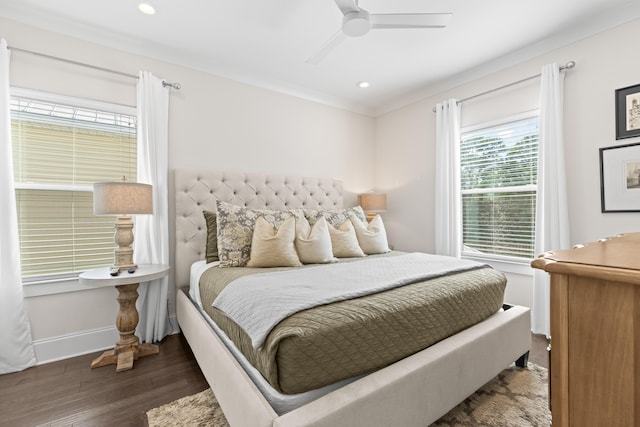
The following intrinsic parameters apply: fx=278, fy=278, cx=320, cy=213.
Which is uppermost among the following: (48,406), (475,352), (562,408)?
(562,408)

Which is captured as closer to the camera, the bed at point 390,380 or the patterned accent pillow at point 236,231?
the bed at point 390,380

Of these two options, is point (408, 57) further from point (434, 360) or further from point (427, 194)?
point (434, 360)

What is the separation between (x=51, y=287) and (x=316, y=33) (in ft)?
9.63

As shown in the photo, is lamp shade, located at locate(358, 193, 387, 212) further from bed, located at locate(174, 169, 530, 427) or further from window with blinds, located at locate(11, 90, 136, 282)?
window with blinds, located at locate(11, 90, 136, 282)

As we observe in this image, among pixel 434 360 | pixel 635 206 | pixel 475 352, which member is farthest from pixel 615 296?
pixel 635 206

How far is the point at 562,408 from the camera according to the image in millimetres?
679

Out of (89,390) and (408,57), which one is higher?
(408,57)

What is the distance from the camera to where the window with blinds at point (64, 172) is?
2.11m

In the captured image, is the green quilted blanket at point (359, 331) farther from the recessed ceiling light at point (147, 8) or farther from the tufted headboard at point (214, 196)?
Result: the recessed ceiling light at point (147, 8)

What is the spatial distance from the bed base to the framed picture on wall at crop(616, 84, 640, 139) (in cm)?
162

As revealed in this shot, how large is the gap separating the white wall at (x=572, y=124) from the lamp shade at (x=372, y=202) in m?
0.28

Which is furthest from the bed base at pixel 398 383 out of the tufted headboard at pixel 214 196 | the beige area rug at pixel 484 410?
the tufted headboard at pixel 214 196

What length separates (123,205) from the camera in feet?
6.57

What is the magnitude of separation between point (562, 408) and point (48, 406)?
2420mm
